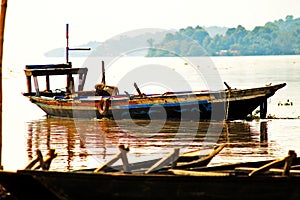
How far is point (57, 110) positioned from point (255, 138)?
35.3 feet

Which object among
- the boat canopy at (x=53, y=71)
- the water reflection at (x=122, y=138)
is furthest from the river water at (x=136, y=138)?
the boat canopy at (x=53, y=71)

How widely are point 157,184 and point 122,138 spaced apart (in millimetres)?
13334

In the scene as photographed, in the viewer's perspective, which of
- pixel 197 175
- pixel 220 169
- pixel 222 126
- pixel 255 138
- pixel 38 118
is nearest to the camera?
pixel 197 175

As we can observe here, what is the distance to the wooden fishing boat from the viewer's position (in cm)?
2889

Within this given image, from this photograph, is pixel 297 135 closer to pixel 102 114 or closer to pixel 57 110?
pixel 102 114

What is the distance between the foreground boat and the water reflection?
6514mm

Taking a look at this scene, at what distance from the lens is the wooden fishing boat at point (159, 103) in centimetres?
2889

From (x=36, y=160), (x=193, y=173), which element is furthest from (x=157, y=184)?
(x=36, y=160)

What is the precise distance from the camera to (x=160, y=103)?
29875 mm

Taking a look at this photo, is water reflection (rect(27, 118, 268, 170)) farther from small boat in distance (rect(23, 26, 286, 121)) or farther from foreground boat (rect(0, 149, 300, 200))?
foreground boat (rect(0, 149, 300, 200))

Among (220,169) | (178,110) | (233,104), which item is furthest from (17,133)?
(220,169)

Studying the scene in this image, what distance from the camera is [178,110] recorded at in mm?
29859

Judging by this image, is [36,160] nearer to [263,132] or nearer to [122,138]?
[122,138]

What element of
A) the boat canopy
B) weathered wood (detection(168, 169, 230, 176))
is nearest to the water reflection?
the boat canopy
